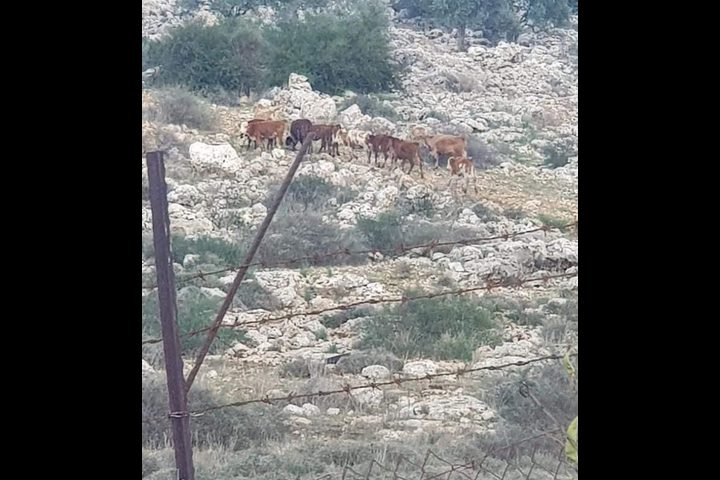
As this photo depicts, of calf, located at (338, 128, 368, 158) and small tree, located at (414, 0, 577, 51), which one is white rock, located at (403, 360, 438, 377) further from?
small tree, located at (414, 0, 577, 51)

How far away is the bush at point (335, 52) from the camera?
3.91m

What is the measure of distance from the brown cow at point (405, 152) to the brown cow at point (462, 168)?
122 mm

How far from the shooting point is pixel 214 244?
12.0 ft

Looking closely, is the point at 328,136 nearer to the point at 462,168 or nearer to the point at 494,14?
the point at 462,168

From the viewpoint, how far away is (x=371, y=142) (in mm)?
3840

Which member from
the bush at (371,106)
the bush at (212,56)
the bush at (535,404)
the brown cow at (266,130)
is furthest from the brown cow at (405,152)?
the bush at (535,404)

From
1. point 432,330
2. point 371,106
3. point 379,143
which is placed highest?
point 371,106

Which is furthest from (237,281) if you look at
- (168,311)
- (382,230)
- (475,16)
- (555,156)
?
(475,16)

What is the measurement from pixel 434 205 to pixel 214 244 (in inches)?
33.6

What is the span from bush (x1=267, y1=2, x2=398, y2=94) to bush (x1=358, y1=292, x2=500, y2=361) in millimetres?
922

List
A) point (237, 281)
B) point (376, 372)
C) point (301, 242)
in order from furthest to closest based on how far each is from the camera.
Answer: point (301, 242), point (376, 372), point (237, 281)

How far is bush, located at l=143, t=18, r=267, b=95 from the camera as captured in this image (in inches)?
152

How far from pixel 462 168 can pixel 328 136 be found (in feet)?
1.78
